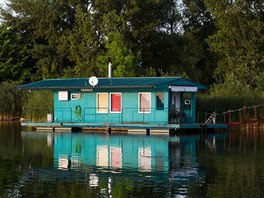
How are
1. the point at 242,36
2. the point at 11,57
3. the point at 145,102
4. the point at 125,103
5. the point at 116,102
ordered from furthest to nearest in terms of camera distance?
1. the point at 11,57
2. the point at 242,36
3. the point at 116,102
4. the point at 125,103
5. the point at 145,102

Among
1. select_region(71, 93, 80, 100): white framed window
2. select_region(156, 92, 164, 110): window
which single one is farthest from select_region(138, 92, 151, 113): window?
select_region(71, 93, 80, 100): white framed window

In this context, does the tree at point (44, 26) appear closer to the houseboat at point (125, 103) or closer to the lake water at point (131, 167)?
the houseboat at point (125, 103)

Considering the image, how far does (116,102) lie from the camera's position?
42.6m

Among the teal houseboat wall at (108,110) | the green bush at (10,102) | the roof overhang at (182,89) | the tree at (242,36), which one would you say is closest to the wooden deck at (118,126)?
the teal houseboat wall at (108,110)

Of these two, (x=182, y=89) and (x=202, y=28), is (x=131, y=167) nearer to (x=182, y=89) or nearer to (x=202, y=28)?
(x=182, y=89)

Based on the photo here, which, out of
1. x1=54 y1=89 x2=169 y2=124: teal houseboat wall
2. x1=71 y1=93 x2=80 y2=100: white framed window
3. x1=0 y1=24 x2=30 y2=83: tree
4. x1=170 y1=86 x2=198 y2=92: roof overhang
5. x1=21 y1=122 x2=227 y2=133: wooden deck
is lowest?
x1=21 y1=122 x2=227 y2=133: wooden deck

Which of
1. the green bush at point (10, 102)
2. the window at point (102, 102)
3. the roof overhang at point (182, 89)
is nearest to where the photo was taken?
the roof overhang at point (182, 89)

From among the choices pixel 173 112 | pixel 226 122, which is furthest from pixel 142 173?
pixel 226 122

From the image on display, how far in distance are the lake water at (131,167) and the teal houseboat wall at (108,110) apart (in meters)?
4.44

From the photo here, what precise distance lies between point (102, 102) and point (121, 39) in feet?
65.0

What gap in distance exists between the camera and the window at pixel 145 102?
41.2 metres

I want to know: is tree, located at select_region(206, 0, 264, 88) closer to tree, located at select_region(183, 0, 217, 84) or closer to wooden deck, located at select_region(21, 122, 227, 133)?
tree, located at select_region(183, 0, 217, 84)

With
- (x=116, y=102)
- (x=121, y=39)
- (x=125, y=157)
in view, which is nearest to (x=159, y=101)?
(x=116, y=102)

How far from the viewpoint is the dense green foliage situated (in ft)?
211
